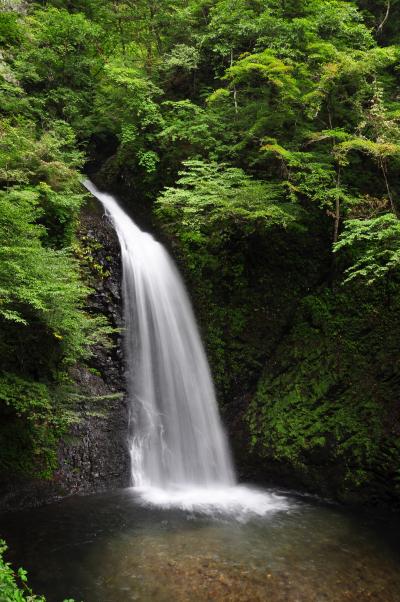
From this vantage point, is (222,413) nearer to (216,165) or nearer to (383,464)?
(383,464)

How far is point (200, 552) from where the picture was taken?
5.71 m

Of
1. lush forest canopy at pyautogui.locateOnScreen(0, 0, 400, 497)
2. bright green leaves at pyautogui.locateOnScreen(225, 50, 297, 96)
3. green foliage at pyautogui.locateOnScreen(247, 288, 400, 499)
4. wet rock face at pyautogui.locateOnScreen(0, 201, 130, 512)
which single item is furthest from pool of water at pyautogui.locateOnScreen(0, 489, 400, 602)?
bright green leaves at pyautogui.locateOnScreen(225, 50, 297, 96)

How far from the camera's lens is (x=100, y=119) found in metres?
14.3

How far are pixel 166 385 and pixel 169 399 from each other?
323mm

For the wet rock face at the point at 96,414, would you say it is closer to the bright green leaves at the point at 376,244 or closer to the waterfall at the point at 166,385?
the waterfall at the point at 166,385

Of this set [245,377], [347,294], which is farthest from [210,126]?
[245,377]

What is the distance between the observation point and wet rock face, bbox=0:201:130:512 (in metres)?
7.09

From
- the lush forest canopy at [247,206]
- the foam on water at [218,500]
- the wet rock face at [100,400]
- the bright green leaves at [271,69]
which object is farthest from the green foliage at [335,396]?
the bright green leaves at [271,69]

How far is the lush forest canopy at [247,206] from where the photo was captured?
7105mm

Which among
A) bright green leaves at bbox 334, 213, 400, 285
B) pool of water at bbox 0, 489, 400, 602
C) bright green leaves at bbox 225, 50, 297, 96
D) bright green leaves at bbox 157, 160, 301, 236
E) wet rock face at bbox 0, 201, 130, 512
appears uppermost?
bright green leaves at bbox 225, 50, 297, 96

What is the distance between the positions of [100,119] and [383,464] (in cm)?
1350

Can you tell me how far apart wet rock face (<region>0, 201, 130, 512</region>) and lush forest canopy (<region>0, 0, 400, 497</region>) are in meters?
0.35

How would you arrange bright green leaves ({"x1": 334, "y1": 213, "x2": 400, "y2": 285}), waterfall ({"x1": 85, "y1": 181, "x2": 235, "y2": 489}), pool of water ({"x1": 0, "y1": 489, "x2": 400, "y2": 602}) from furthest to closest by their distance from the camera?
1. waterfall ({"x1": 85, "y1": 181, "x2": 235, "y2": 489})
2. bright green leaves ({"x1": 334, "y1": 213, "x2": 400, "y2": 285})
3. pool of water ({"x1": 0, "y1": 489, "x2": 400, "y2": 602})

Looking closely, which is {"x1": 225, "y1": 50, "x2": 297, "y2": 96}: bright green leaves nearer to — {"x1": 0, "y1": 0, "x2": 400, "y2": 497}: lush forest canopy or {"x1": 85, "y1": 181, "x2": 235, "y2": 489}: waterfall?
{"x1": 0, "y1": 0, "x2": 400, "y2": 497}: lush forest canopy
